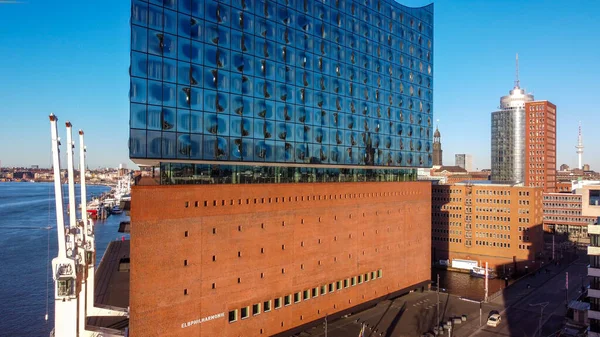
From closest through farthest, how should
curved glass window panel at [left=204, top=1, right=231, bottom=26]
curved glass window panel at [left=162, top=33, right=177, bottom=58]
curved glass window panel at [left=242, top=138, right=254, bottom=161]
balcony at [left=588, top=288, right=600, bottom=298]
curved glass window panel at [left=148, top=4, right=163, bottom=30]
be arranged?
curved glass window panel at [left=148, top=4, right=163, bottom=30] < curved glass window panel at [left=162, top=33, right=177, bottom=58] < curved glass window panel at [left=204, top=1, right=231, bottom=26] < balcony at [left=588, top=288, right=600, bottom=298] < curved glass window panel at [left=242, top=138, right=254, bottom=161]

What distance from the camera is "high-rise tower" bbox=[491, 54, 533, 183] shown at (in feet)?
420

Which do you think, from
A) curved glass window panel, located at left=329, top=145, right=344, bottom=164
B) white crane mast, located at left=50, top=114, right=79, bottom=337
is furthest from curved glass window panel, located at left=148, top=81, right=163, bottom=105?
curved glass window panel, located at left=329, top=145, right=344, bottom=164

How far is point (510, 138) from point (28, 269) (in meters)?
124

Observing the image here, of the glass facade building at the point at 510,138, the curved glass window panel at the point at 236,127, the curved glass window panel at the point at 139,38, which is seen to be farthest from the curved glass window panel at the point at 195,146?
the glass facade building at the point at 510,138

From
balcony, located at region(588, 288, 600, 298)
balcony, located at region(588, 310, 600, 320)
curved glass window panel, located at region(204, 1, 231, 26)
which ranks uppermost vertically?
curved glass window panel, located at region(204, 1, 231, 26)

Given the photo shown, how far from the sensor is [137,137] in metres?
29.7

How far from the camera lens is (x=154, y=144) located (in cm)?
3050

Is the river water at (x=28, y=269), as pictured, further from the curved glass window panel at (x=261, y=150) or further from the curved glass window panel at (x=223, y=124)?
the curved glass window panel at (x=223, y=124)

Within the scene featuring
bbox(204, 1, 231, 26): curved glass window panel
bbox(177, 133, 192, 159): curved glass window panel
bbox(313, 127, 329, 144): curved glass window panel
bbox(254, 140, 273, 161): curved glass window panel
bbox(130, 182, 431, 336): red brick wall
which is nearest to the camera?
bbox(130, 182, 431, 336): red brick wall

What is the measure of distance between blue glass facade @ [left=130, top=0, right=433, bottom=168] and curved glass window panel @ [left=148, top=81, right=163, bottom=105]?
2.7 inches

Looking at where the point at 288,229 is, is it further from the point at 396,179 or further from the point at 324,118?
the point at 396,179

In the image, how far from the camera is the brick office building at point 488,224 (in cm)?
7500

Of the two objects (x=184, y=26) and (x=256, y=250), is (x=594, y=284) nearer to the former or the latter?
(x=256, y=250)

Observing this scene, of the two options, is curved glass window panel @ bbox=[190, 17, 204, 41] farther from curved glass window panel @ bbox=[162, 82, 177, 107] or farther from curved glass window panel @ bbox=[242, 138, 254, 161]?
curved glass window panel @ bbox=[242, 138, 254, 161]
